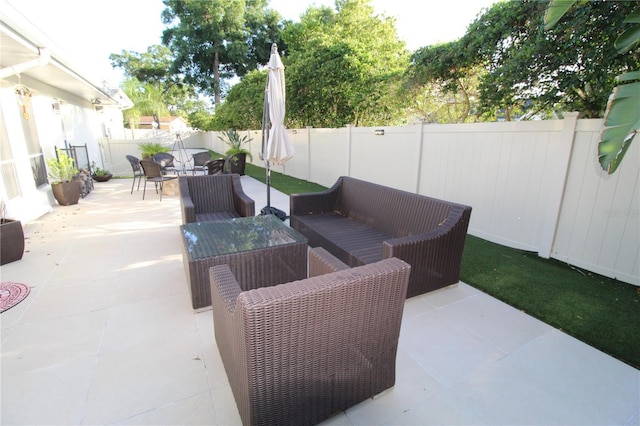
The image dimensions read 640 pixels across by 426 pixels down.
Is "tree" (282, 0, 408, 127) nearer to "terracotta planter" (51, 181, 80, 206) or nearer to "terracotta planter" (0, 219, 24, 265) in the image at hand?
"terracotta planter" (0, 219, 24, 265)

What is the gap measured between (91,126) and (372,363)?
13.6 meters

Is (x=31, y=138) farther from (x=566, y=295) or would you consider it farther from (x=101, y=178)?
(x=566, y=295)

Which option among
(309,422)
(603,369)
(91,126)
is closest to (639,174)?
(603,369)

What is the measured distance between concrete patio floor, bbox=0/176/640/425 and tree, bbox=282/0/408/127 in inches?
222

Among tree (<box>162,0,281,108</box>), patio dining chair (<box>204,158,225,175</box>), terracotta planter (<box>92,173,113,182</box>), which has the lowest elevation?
terracotta planter (<box>92,173,113,182</box>)

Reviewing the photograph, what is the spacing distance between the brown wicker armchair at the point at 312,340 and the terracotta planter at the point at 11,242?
3485 mm

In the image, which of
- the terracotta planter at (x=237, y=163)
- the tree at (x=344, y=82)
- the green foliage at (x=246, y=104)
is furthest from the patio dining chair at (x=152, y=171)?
the green foliage at (x=246, y=104)

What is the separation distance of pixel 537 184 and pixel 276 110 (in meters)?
3.70

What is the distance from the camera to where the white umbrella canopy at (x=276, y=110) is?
4.63 metres

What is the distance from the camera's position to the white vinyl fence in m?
3.26

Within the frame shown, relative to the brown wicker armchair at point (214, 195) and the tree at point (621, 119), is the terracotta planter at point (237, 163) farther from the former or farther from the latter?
the tree at point (621, 119)

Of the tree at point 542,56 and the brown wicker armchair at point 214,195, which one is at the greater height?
the tree at point 542,56

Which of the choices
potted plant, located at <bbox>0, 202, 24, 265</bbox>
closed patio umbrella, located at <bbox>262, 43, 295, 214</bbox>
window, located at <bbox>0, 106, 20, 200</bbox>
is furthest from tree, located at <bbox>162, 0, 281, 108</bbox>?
potted plant, located at <bbox>0, 202, 24, 265</bbox>

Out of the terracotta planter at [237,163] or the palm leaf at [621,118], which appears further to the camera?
the terracotta planter at [237,163]
